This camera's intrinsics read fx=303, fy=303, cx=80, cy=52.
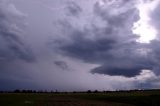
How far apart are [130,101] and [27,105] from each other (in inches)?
1280

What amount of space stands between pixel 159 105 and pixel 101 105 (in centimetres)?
1929

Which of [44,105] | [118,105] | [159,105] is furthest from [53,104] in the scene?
[159,105]

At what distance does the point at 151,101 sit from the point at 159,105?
180 inches

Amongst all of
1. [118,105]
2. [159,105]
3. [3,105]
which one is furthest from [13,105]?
[159,105]

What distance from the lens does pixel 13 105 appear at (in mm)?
73688

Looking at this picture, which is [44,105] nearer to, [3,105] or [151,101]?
[3,105]

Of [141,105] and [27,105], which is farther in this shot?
[141,105]

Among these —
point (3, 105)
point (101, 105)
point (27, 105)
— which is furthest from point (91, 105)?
point (3, 105)

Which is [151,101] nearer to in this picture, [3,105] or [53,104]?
[53,104]

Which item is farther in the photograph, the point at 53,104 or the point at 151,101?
the point at 151,101

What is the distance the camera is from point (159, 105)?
85688 mm

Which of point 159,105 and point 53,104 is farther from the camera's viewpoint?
point 159,105

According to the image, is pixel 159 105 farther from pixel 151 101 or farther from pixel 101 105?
pixel 101 105

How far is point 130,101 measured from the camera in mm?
90250
